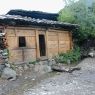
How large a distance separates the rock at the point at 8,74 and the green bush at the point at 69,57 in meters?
4.43

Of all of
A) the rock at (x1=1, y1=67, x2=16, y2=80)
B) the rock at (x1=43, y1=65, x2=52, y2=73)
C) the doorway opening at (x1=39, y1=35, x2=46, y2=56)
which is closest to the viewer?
the rock at (x1=1, y1=67, x2=16, y2=80)

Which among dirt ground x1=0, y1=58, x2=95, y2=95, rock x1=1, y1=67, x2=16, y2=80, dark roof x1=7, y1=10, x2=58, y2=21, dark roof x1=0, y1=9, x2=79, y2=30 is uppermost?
dark roof x1=7, y1=10, x2=58, y2=21

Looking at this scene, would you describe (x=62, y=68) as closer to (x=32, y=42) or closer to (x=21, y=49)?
(x=32, y=42)

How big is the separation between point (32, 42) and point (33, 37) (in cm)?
32

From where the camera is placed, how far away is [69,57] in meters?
18.5

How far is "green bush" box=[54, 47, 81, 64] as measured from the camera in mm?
17906

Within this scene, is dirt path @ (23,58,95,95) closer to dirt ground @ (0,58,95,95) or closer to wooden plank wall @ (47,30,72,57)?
dirt ground @ (0,58,95,95)

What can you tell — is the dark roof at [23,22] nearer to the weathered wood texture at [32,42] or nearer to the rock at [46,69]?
the weathered wood texture at [32,42]

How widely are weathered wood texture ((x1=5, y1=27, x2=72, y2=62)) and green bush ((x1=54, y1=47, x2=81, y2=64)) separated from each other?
38 centimetres

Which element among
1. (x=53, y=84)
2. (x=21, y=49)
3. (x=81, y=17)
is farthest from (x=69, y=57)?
(x=53, y=84)

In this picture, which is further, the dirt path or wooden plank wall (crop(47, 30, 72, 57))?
wooden plank wall (crop(47, 30, 72, 57))

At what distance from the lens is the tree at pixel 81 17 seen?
66.2 ft

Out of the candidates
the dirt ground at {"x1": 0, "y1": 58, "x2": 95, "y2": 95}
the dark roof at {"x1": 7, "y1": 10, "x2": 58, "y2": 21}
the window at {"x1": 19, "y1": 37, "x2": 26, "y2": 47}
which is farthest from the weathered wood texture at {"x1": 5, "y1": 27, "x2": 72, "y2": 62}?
the dark roof at {"x1": 7, "y1": 10, "x2": 58, "y2": 21}

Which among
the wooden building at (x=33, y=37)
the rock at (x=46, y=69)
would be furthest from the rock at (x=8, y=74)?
the rock at (x=46, y=69)
